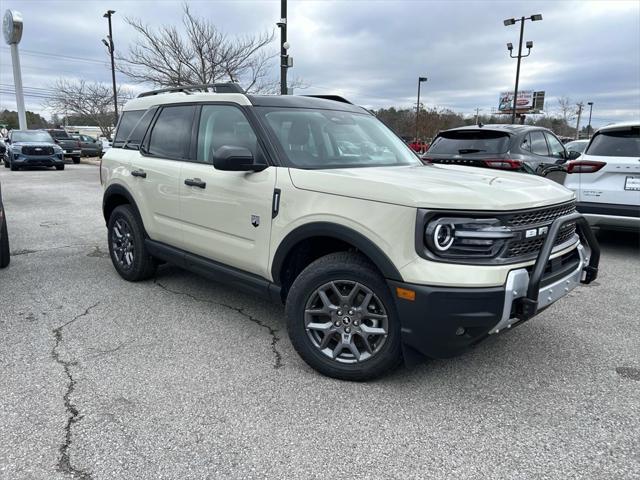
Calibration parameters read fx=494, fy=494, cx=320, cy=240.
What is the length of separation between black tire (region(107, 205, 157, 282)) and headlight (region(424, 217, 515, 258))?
3.20 metres

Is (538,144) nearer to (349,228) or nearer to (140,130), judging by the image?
(140,130)

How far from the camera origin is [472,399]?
2.89 m

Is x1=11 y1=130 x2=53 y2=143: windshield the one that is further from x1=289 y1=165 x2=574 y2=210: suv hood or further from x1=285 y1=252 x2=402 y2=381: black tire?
x1=285 y1=252 x2=402 y2=381: black tire

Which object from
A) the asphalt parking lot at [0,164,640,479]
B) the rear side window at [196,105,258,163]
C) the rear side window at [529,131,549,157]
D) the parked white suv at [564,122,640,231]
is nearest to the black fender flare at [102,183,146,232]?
the asphalt parking lot at [0,164,640,479]

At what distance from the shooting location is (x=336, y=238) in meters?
2.97

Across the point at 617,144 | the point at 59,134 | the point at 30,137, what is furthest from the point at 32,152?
the point at 617,144

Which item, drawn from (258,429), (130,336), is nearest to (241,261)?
(130,336)

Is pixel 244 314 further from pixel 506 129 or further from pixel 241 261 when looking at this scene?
pixel 506 129

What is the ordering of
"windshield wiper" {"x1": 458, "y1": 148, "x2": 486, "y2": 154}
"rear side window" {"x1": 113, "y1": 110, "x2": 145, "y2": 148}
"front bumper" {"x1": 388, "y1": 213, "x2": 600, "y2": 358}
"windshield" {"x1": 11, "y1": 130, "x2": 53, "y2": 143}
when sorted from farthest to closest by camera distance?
1. "windshield" {"x1": 11, "y1": 130, "x2": 53, "y2": 143}
2. "windshield wiper" {"x1": 458, "y1": 148, "x2": 486, "y2": 154}
3. "rear side window" {"x1": 113, "y1": 110, "x2": 145, "y2": 148}
4. "front bumper" {"x1": 388, "y1": 213, "x2": 600, "y2": 358}

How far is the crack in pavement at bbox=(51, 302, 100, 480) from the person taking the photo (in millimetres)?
2244

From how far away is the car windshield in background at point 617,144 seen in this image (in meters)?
5.92

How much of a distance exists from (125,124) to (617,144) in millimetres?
5764

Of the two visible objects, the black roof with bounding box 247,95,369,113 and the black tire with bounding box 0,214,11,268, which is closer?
the black roof with bounding box 247,95,369,113

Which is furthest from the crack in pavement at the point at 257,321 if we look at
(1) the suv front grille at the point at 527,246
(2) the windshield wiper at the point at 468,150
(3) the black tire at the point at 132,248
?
(2) the windshield wiper at the point at 468,150
